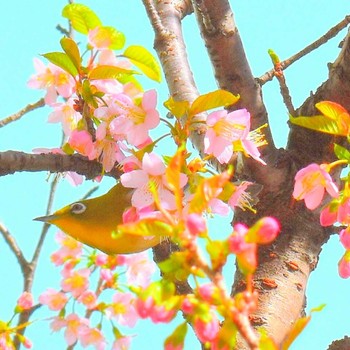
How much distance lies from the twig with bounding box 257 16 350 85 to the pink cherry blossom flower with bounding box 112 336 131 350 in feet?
2.53

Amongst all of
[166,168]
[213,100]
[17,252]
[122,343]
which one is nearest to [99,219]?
[213,100]

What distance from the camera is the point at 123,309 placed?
1713 millimetres

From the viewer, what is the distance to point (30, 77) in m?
1.14

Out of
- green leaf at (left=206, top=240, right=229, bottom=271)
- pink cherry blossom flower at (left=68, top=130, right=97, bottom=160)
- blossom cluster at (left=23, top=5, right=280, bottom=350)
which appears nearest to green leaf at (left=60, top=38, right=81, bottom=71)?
blossom cluster at (left=23, top=5, right=280, bottom=350)

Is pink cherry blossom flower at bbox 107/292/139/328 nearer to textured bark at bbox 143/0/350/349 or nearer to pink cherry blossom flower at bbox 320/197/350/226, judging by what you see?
textured bark at bbox 143/0/350/349

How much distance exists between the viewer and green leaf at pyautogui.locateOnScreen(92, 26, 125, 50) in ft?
3.39

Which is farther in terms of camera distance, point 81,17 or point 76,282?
point 76,282

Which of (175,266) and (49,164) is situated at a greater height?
(49,164)

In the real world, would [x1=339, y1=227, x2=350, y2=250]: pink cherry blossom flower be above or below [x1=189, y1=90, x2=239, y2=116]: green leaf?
below

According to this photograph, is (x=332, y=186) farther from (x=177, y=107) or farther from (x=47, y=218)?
(x=47, y=218)

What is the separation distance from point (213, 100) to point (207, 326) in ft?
1.27

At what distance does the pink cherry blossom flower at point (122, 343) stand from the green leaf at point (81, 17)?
86 cm

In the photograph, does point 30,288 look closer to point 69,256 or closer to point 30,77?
point 69,256

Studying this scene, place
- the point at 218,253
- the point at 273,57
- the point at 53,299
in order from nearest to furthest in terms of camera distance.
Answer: the point at 218,253, the point at 273,57, the point at 53,299
